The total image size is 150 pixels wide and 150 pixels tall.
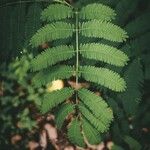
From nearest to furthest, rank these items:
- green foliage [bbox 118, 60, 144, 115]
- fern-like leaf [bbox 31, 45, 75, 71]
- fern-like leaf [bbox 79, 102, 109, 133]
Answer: fern-like leaf [bbox 79, 102, 109, 133], fern-like leaf [bbox 31, 45, 75, 71], green foliage [bbox 118, 60, 144, 115]

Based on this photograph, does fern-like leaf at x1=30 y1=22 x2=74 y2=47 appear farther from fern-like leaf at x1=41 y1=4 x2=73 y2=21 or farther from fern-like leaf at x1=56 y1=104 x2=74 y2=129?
fern-like leaf at x1=56 y1=104 x2=74 y2=129

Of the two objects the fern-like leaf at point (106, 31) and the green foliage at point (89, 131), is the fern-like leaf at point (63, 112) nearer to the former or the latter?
the green foliage at point (89, 131)

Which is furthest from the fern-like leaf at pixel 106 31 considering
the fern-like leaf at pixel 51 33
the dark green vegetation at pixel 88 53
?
the fern-like leaf at pixel 51 33

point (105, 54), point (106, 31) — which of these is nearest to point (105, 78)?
point (105, 54)

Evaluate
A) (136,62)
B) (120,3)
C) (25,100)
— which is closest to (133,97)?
(136,62)

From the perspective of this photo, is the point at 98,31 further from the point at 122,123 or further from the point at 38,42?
the point at 122,123

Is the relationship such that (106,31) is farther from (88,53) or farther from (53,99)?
(53,99)

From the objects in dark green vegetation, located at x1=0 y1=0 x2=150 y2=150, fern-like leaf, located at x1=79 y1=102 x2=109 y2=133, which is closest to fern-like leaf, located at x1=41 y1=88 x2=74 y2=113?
dark green vegetation, located at x1=0 y1=0 x2=150 y2=150
